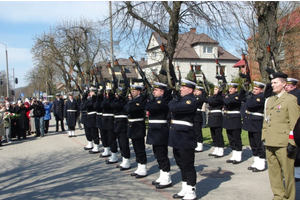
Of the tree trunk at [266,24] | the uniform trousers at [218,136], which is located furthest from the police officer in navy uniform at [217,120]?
the tree trunk at [266,24]

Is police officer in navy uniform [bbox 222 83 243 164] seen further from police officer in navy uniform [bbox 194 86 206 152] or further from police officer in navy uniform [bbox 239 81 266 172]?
police officer in navy uniform [bbox 194 86 206 152]

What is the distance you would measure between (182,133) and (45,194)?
9.44ft

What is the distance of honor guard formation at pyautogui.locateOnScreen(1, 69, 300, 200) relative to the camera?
4.69m

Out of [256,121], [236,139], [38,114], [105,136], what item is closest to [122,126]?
[105,136]

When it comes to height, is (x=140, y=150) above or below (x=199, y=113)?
below

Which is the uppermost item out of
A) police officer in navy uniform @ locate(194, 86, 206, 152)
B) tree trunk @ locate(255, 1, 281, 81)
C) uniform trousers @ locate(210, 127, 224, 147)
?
tree trunk @ locate(255, 1, 281, 81)

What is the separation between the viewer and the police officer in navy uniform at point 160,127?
5.95 metres

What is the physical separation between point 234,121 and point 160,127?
2.73 meters

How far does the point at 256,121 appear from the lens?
23.3 ft

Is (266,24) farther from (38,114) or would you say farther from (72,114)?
(38,114)

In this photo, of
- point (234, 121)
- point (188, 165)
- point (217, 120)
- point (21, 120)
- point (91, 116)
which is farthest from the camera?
point (21, 120)

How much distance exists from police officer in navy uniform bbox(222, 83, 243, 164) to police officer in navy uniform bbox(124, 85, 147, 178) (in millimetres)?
2458

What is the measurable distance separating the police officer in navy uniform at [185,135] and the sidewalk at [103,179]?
0.40 meters

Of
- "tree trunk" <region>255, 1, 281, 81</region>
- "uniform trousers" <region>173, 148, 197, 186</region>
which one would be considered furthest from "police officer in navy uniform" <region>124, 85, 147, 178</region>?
"tree trunk" <region>255, 1, 281, 81</region>
